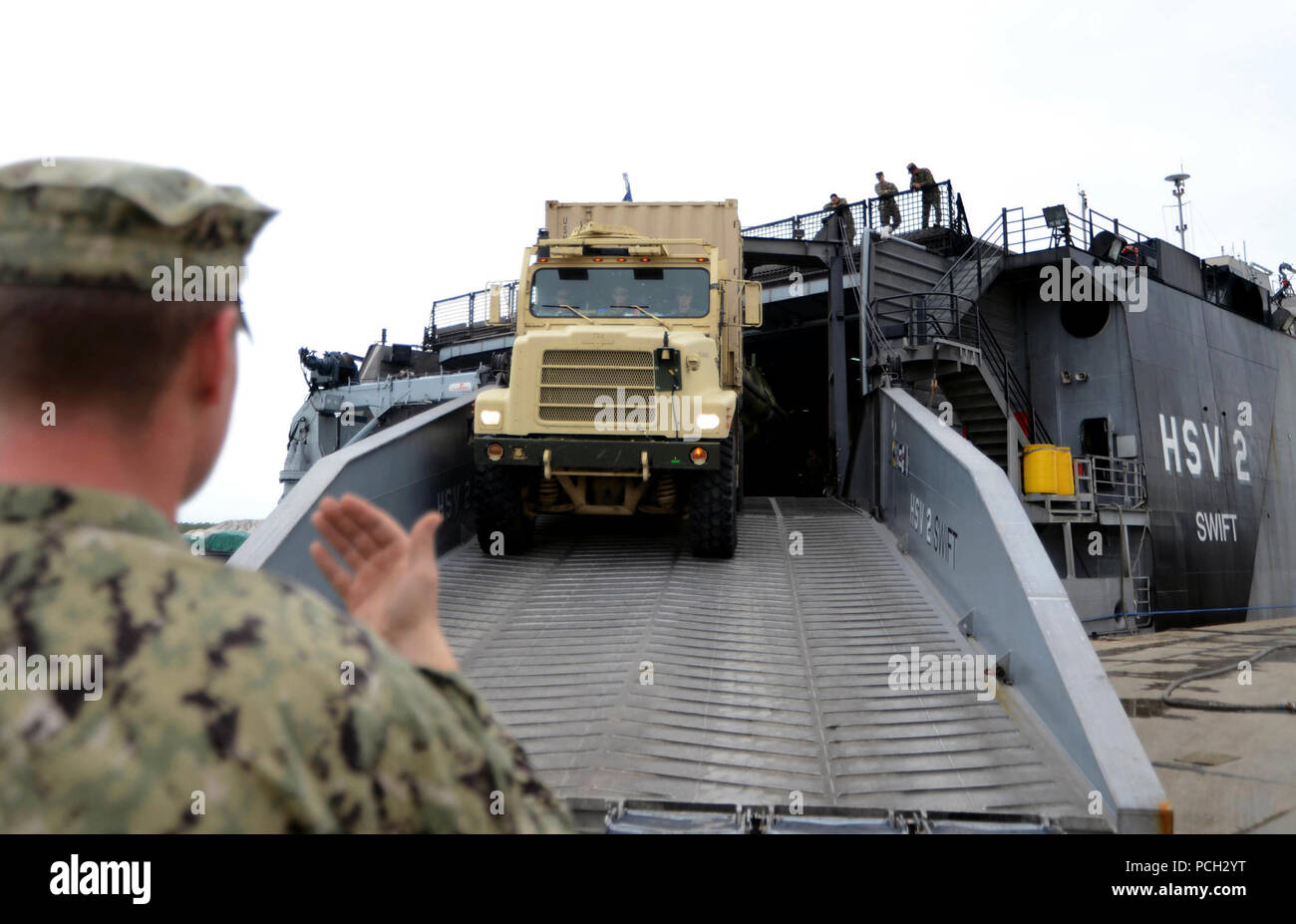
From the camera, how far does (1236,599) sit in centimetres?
1712

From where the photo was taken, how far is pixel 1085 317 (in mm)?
16281

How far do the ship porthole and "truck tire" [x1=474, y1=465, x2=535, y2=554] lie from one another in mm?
11836

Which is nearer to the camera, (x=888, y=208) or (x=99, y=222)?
(x=99, y=222)

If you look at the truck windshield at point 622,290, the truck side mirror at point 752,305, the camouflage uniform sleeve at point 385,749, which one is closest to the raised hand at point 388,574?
the camouflage uniform sleeve at point 385,749

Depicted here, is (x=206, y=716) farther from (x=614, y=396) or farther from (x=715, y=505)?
(x=715, y=505)

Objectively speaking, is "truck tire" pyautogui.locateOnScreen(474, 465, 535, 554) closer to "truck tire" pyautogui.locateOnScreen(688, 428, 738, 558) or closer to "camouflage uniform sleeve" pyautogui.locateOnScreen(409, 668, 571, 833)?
"truck tire" pyautogui.locateOnScreen(688, 428, 738, 558)

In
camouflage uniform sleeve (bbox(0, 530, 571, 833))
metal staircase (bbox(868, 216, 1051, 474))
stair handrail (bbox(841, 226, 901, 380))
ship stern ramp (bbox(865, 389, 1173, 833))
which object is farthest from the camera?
metal staircase (bbox(868, 216, 1051, 474))

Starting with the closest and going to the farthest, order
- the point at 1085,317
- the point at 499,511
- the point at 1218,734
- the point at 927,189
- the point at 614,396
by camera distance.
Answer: the point at 1218,734
the point at 614,396
the point at 499,511
the point at 1085,317
the point at 927,189

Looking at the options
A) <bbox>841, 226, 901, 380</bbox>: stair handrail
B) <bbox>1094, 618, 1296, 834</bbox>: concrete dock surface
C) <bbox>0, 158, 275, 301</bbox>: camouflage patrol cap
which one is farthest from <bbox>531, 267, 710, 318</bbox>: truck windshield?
<bbox>0, 158, 275, 301</bbox>: camouflage patrol cap

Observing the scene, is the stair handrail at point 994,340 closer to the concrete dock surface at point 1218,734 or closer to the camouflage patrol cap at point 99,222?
the concrete dock surface at point 1218,734

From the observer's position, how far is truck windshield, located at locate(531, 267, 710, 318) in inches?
349

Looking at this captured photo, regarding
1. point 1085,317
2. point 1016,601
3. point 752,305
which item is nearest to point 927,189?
point 1085,317

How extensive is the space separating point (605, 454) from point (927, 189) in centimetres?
1282

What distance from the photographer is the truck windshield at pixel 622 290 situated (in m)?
8.86
